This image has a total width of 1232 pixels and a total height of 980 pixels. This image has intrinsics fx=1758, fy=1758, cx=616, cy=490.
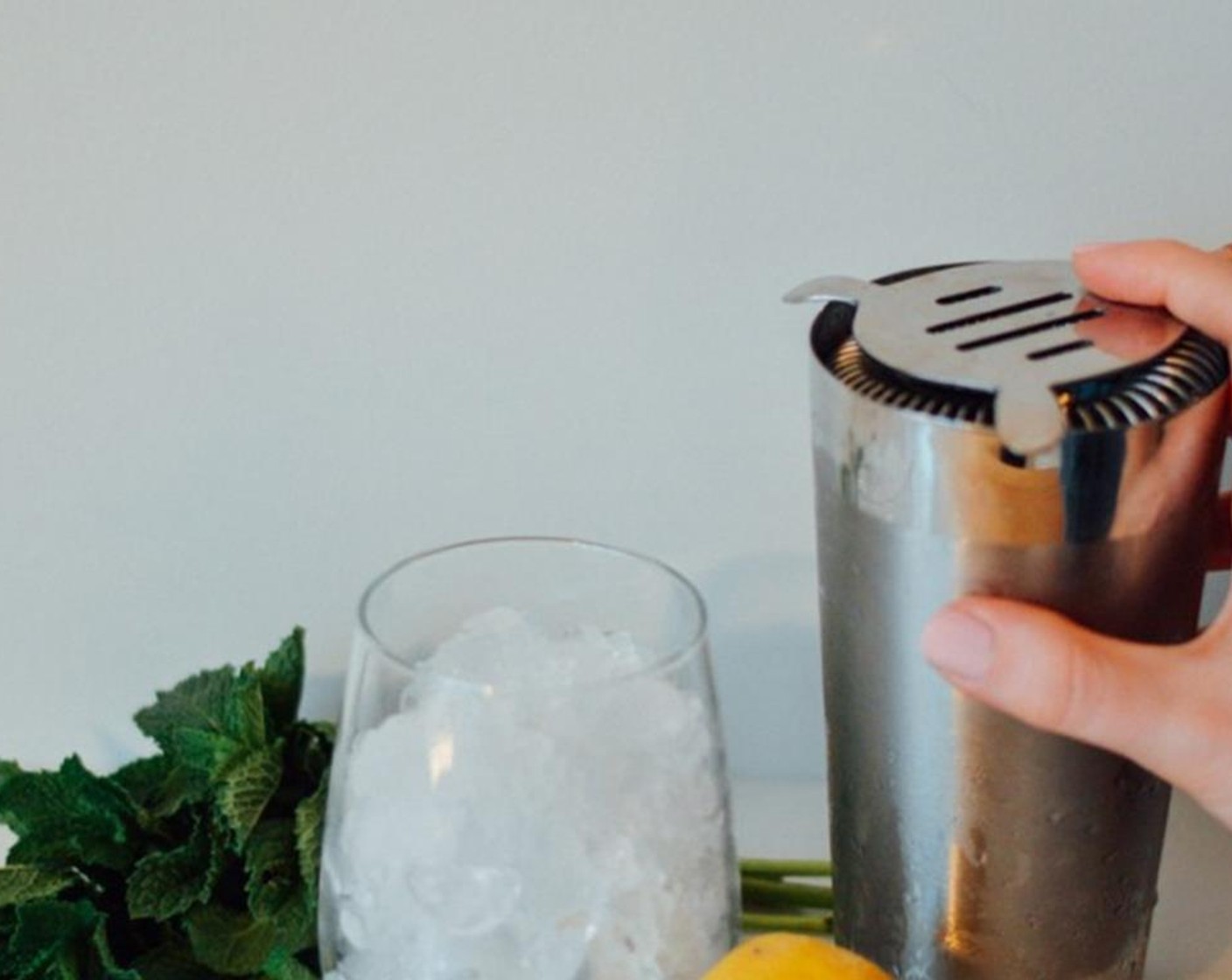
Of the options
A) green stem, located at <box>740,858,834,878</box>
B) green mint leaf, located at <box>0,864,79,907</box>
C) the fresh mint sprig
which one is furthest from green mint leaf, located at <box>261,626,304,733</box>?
green stem, located at <box>740,858,834,878</box>

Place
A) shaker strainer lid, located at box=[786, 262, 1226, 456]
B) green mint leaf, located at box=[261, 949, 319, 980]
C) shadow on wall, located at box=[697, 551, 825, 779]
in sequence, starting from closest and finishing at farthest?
1. shaker strainer lid, located at box=[786, 262, 1226, 456]
2. green mint leaf, located at box=[261, 949, 319, 980]
3. shadow on wall, located at box=[697, 551, 825, 779]

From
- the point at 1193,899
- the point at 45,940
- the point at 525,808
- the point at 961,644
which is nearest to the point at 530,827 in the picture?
the point at 525,808

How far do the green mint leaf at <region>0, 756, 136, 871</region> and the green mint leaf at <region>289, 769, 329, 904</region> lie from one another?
0.08m

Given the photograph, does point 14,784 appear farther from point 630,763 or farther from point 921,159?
point 921,159

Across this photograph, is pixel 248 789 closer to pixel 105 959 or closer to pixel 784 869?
pixel 105 959

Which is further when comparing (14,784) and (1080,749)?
(14,784)

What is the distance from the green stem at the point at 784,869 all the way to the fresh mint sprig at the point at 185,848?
19 centimetres

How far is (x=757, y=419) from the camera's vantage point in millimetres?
802

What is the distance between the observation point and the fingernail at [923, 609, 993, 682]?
538 mm

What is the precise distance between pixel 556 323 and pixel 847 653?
233 mm

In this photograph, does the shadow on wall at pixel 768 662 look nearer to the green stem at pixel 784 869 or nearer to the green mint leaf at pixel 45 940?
the green stem at pixel 784 869

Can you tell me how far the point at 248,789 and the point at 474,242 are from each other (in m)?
0.25

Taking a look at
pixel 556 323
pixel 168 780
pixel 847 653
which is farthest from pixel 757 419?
pixel 168 780

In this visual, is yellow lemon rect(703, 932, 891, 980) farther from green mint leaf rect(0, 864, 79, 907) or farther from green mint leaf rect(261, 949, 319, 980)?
green mint leaf rect(0, 864, 79, 907)
